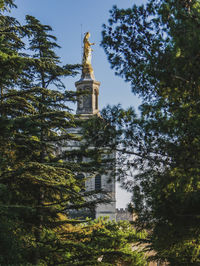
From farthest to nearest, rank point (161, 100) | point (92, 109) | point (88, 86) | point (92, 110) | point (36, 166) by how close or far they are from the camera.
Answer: point (88, 86)
point (92, 109)
point (92, 110)
point (36, 166)
point (161, 100)

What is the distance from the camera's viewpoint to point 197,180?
845 centimetres

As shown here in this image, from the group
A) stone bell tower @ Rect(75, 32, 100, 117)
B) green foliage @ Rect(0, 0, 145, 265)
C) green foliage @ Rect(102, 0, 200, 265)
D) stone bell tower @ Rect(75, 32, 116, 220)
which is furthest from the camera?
stone bell tower @ Rect(75, 32, 100, 117)

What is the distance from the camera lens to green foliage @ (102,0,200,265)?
8.30 meters

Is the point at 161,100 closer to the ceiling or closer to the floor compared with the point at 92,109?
closer to the floor

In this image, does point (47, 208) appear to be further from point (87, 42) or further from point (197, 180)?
point (87, 42)

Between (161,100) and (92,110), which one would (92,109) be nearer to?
(92,110)

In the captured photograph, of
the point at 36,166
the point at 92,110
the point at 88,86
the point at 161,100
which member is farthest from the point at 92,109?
the point at 161,100

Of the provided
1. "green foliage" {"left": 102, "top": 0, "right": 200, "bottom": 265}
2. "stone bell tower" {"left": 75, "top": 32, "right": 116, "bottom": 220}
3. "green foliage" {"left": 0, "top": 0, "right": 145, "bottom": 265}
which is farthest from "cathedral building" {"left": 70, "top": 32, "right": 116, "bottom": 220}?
"green foliage" {"left": 102, "top": 0, "right": 200, "bottom": 265}

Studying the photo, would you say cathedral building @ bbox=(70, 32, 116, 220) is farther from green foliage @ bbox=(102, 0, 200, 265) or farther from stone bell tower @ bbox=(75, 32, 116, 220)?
green foliage @ bbox=(102, 0, 200, 265)

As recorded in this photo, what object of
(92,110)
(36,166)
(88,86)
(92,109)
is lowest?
(36,166)

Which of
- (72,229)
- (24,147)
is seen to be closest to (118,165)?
(24,147)

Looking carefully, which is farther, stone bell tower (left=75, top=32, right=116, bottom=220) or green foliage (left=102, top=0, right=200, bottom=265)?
stone bell tower (left=75, top=32, right=116, bottom=220)

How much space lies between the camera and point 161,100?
348 inches

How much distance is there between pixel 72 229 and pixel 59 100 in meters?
5.90
